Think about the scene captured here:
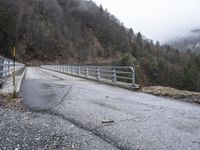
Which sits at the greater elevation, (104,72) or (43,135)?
(104,72)

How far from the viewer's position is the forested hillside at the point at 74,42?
3653 inches

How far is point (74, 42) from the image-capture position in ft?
462

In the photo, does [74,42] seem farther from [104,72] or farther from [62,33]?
[104,72]

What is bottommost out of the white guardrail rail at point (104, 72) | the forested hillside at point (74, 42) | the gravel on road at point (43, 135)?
the gravel on road at point (43, 135)

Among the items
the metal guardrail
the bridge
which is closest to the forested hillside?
the metal guardrail

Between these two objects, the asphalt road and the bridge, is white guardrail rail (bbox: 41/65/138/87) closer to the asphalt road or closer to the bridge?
the bridge

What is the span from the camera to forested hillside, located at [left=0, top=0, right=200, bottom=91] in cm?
9278

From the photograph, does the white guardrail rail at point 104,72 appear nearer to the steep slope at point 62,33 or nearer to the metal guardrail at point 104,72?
the metal guardrail at point 104,72

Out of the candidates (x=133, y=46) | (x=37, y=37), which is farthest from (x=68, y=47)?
(x=133, y=46)

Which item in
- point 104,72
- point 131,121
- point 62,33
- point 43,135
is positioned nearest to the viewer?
point 43,135

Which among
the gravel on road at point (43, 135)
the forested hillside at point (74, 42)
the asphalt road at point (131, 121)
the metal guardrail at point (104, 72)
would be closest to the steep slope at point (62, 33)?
the forested hillside at point (74, 42)

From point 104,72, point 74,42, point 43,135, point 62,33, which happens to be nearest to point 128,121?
point 43,135

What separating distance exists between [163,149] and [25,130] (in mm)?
2917

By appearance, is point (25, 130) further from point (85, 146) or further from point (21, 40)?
point (21, 40)
